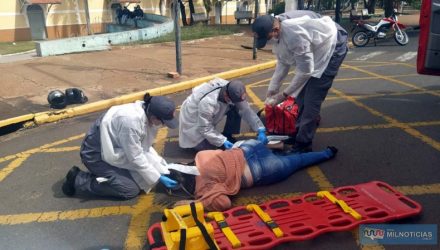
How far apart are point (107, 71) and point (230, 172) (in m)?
6.69

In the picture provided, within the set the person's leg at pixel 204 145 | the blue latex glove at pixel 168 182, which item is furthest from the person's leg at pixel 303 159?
the blue latex glove at pixel 168 182

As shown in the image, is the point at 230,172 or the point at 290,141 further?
the point at 290,141

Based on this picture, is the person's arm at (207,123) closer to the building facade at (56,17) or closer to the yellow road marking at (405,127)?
the yellow road marking at (405,127)

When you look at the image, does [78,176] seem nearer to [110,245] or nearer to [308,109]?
[110,245]

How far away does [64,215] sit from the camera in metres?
3.36

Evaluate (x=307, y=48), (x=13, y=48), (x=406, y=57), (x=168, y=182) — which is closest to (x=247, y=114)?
(x=307, y=48)

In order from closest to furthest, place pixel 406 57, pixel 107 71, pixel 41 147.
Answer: pixel 41 147 < pixel 107 71 < pixel 406 57

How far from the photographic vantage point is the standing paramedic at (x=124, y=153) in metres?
3.33

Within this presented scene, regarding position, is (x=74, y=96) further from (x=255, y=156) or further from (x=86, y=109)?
(x=255, y=156)

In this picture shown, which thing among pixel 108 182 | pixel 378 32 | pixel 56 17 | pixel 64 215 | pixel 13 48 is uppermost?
pixel 56 17

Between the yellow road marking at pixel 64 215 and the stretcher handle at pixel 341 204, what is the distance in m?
1.78

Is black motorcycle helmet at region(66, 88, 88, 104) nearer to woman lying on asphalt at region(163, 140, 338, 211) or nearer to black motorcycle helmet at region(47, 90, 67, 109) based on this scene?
black motorcycle helmet at region(47, 90, 67, 109)

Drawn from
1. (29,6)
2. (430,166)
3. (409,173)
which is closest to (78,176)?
(409,173)

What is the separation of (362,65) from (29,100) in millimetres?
8185
